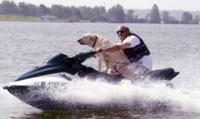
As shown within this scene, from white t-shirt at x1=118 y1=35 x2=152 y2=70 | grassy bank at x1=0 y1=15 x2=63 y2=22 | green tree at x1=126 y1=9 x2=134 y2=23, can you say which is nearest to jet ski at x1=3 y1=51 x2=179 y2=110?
white t-shirt at x1=118 y1=35 x2=152 y2=70

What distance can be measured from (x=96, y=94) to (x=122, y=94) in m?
0.52

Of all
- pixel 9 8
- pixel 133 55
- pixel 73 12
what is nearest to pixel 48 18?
pixel 73 12

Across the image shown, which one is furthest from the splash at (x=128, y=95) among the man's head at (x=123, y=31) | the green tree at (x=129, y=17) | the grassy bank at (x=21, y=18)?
the grassy bank at (x=21, y=18)

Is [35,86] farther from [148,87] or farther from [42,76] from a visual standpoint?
[148,87]

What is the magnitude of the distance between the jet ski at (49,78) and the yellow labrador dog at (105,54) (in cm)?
25

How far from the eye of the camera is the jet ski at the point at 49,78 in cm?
1138

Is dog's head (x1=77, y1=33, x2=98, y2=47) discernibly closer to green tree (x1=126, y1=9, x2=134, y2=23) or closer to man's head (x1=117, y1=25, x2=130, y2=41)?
man's head (x1=117, y1=25, x2=130, y2=41)

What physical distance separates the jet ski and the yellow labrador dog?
0.25 meters

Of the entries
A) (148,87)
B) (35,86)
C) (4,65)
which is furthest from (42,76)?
(4,65)

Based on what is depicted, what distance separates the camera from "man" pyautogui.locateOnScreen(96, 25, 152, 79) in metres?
12.0

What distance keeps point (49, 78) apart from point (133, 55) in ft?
5.86

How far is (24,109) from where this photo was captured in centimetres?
1279

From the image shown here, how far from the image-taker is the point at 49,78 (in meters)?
11.5

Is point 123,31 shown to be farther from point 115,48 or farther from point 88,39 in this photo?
point 88,39
